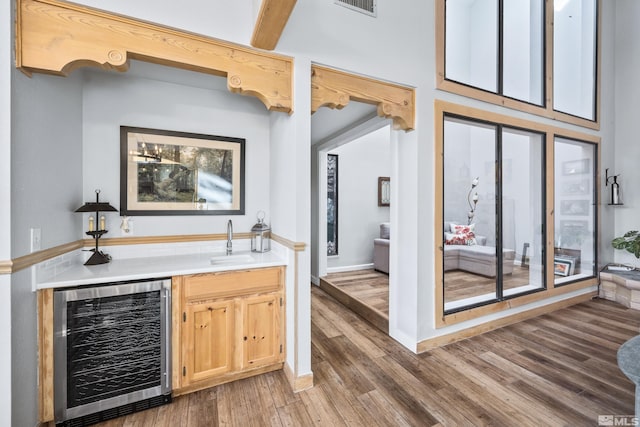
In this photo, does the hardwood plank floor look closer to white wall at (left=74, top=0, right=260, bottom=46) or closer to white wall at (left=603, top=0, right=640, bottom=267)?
white wall at (left=603, top=0, right=640, bottom=267)

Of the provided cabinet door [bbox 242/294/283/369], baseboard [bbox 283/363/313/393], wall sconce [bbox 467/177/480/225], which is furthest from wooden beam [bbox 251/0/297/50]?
wall sconce [bbox 467/177/480/225]

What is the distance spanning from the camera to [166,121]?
248 centimetres

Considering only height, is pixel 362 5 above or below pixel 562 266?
above

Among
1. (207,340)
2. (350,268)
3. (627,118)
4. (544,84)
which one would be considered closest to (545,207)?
(544,84)

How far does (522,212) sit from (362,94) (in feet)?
8.76

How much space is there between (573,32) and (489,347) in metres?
4.55

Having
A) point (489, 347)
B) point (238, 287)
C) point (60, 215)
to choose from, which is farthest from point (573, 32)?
point (60, 215)

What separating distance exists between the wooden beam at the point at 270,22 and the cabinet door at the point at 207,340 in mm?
1892

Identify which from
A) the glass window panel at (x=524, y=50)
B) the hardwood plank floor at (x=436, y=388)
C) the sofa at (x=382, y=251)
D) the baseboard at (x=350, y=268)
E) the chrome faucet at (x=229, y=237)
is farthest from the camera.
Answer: the baseboard at (x=350, y=268)

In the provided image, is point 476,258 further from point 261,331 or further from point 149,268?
point 149,268

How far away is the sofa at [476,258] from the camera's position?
10.5 feet

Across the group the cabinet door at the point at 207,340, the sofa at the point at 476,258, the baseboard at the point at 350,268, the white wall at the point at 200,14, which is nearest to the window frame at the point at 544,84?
the sofa at the point at 476,258

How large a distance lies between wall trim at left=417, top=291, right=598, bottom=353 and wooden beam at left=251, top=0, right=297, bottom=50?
2825 millimetres

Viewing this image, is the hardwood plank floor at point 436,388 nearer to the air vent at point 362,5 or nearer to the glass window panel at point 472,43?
the glass window panel at point 472,43
